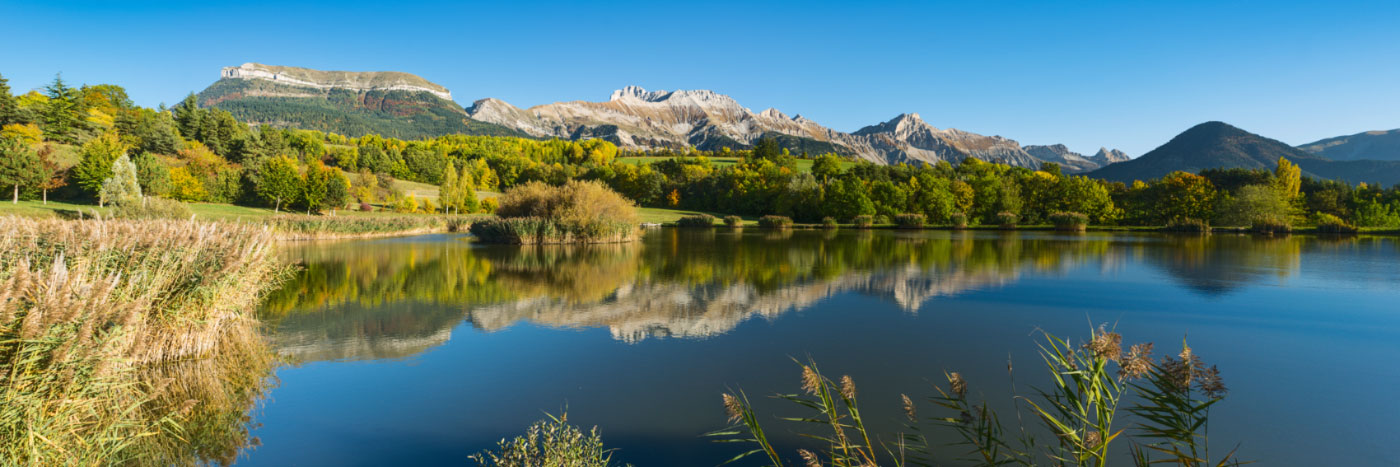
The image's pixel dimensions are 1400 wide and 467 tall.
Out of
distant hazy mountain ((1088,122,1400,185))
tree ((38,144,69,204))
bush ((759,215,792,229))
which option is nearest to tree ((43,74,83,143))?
tree ((38,144,69,204))

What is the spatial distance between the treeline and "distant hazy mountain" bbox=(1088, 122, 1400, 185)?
101741 millimetres

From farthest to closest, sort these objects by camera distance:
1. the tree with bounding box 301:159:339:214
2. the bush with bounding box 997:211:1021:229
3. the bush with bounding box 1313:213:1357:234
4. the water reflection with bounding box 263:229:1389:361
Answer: the bush with bounding box 997:211:1021:229 → the tree with bounding box 301:159:339:214 → the bush with bounding box 1313:213:1357:234 → the water reflection with bounding box 263:229:1389:361

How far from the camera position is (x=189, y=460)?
15.0 ft

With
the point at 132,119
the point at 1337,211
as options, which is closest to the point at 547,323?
the point at 1337,211

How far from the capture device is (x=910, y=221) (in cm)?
5506

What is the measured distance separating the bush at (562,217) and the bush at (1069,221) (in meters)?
38.3

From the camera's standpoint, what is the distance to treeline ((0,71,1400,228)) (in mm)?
46781

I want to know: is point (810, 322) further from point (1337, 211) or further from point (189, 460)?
point (1337, 211)

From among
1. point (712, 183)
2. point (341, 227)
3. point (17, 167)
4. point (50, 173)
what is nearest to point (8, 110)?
point (50, 173)

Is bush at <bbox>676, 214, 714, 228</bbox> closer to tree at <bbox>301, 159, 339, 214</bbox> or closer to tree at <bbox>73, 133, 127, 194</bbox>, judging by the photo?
tree at <bbox>301, 159, 339, 214</bbox>

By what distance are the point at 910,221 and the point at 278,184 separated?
5511 centimetres

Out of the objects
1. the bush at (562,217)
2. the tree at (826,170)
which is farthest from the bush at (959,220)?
the bush at (562,217)

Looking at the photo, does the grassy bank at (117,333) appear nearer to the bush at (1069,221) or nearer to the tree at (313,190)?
the tree at (313,190)

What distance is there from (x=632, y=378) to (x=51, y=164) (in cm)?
6012
